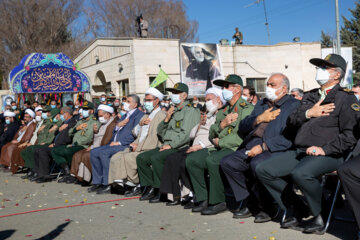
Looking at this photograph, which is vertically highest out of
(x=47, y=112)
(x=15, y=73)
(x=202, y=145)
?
(x=15, y=73)

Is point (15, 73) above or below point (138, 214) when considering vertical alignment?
above

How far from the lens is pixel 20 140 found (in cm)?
1239

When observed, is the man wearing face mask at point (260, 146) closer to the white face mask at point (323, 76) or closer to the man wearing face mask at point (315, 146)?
the man wearing face mask at point (315, 146)

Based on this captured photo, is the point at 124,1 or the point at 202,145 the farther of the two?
the point at 124,1

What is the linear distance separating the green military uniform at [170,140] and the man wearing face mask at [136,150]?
0.87 feet

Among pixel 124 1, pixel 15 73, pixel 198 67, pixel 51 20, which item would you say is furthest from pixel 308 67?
pixel 124 1

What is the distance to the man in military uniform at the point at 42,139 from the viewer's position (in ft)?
35.5

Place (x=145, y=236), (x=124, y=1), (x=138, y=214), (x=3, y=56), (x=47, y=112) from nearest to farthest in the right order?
(x=145, y=236) → (x=138, y=214) → (x=47, y=112) → (x=3, y=56) → (x=124, y=1)

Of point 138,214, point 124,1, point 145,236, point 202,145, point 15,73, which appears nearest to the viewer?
point 145,236

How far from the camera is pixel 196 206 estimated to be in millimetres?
6117

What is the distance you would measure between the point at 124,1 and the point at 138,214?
4465 cm

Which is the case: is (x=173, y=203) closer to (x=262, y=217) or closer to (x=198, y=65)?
(x=262, y=217)

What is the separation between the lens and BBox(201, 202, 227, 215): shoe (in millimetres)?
5711

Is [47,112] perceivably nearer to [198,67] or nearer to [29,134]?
[29,134]
